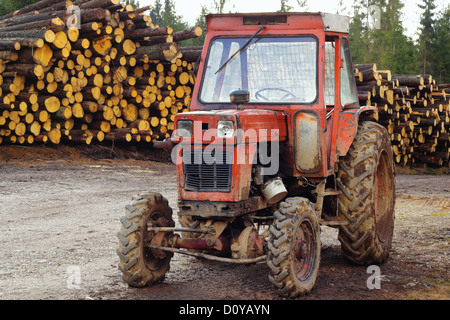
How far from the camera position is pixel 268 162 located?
17.7 ft

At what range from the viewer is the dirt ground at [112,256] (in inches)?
197

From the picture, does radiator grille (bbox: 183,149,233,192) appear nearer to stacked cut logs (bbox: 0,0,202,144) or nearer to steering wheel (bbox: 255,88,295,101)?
steering wheel (bbox: 255,88,295,101)

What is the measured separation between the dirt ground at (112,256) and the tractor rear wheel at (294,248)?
20 centimetres

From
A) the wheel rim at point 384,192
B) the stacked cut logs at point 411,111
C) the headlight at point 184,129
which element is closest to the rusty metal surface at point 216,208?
the headlight at point 184,129

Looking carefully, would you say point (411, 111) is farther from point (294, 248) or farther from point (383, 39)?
point (383, 39)

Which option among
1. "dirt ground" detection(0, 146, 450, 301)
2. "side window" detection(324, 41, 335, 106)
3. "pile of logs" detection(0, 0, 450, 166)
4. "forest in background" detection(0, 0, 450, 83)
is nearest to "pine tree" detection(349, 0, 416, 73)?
"forest in background" detection(0, 0, 450, 83)

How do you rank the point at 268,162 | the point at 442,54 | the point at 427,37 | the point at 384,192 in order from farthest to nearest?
the point at 427,37 → the point at 442,54 → the point at 384,192 → the point at 268,162

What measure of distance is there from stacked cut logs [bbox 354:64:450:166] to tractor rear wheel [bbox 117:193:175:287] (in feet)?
42.1

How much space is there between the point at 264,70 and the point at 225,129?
1.15 meters

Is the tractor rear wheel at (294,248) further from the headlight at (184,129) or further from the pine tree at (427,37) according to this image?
the pine tree at (427,37)

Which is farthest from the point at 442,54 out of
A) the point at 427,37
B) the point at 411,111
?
the point at 411,111

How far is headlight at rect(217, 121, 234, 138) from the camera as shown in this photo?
4891 mm

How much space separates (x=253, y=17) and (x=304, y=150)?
1.44 m
